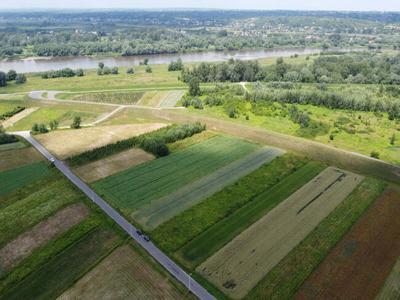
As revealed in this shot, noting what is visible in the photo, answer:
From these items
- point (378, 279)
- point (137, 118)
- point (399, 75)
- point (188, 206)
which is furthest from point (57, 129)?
point (399, 75)

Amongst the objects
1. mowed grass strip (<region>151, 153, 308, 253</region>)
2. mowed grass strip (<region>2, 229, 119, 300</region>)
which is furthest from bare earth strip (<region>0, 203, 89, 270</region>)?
mowed grass strip (<region>151, 153, 308, 253</region>)

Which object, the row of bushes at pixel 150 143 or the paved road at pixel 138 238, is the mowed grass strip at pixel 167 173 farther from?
the row of bushes at pixel 150 143

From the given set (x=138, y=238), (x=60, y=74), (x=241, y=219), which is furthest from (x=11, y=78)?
(x=241, y=219)

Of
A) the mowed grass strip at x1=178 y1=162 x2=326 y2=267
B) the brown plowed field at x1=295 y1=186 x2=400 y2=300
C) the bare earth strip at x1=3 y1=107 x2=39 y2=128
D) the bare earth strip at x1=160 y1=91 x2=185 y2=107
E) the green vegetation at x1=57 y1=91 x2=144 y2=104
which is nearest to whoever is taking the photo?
the brown plowed field at x1=295 y1=186 x2=400 y2=300

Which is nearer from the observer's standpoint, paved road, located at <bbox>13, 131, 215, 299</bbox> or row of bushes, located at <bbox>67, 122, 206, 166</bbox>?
paved road, located at <bbox>13, 131, 215, 299</bbox>

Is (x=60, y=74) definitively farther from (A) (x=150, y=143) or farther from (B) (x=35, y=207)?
(B) (x=35, y=207)

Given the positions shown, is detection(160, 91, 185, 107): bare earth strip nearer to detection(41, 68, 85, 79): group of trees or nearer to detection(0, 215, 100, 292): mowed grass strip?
detection(41, 68, 85, 79): group of trees
